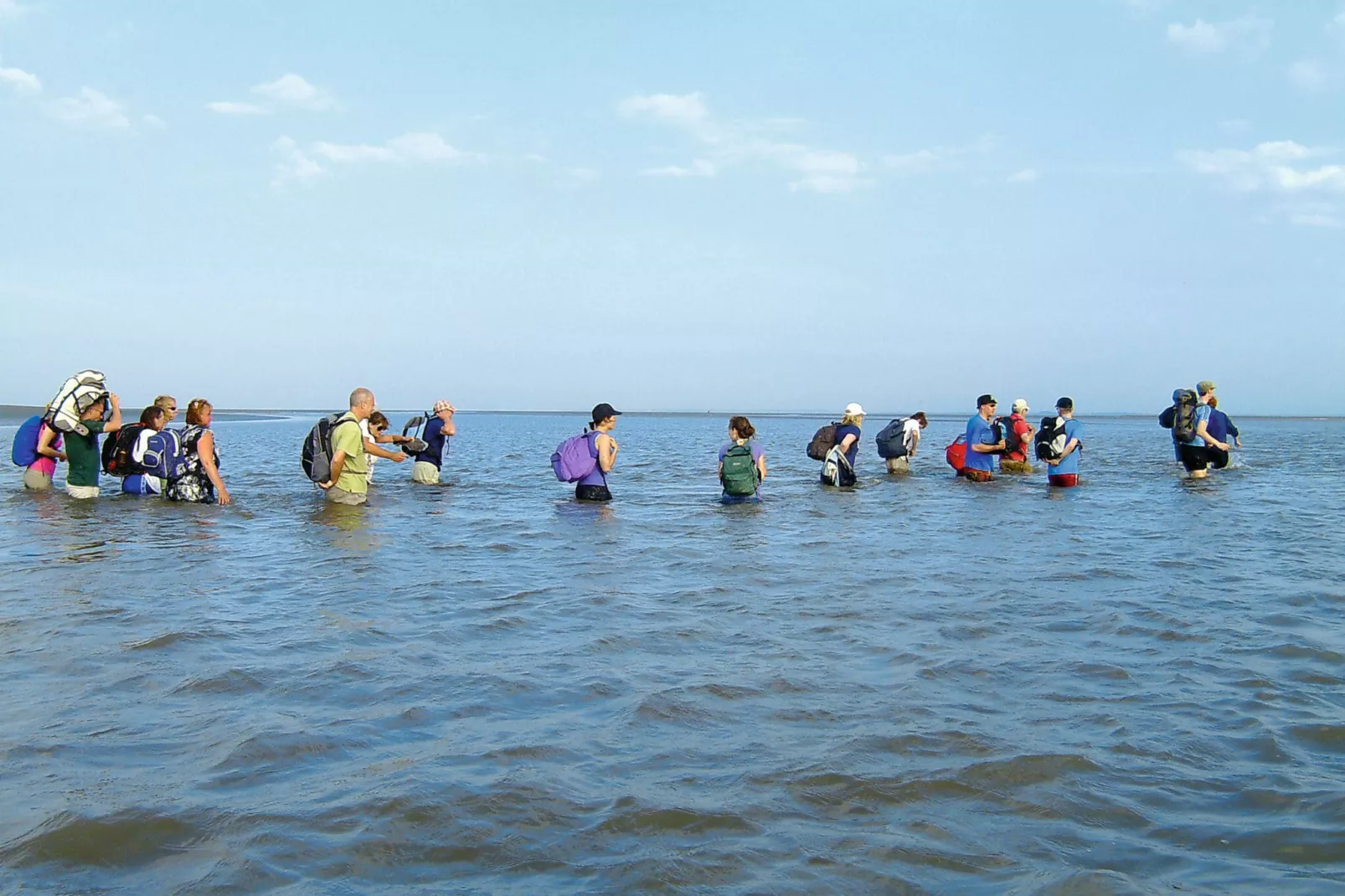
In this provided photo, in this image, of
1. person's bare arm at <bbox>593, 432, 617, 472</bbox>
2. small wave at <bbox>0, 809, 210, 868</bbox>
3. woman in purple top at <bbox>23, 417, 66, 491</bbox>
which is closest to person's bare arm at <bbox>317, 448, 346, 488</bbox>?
person's bare arm at <bbox>593, 432, 617, 472</bbox>

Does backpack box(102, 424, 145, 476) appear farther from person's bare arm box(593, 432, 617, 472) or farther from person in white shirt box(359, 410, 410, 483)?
person's bare arm box(593, 432, 617, 472)

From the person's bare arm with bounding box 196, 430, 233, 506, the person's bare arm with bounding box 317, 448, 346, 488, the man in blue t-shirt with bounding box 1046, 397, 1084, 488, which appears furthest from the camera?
the man in blue t-shirt with bounding box 1046, 397, 1084, 488

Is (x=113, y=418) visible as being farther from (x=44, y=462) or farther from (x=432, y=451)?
(x=432, y=451)

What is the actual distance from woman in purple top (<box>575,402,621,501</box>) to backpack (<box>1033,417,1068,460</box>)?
923cm

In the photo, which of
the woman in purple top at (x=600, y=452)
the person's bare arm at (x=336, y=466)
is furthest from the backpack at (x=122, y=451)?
the woman in purple top at (x=600, y=452)

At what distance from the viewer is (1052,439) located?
64.2ft

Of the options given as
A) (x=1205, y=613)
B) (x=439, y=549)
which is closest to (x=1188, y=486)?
(x=1205, y=613)

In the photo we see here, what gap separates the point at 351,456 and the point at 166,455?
3301 millimetres

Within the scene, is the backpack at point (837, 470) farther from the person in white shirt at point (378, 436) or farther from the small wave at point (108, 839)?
the small wave at point (108, 839)

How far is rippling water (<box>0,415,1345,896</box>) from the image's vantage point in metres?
3.87

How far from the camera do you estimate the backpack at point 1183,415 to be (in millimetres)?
20562

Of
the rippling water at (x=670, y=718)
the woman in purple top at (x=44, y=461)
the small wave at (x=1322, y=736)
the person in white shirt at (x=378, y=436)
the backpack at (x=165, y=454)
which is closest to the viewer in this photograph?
the rippling water at (x=670, y=718)

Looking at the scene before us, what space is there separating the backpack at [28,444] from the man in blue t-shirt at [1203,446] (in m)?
22.7

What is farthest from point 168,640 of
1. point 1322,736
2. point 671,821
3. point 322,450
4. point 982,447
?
point 982,447
